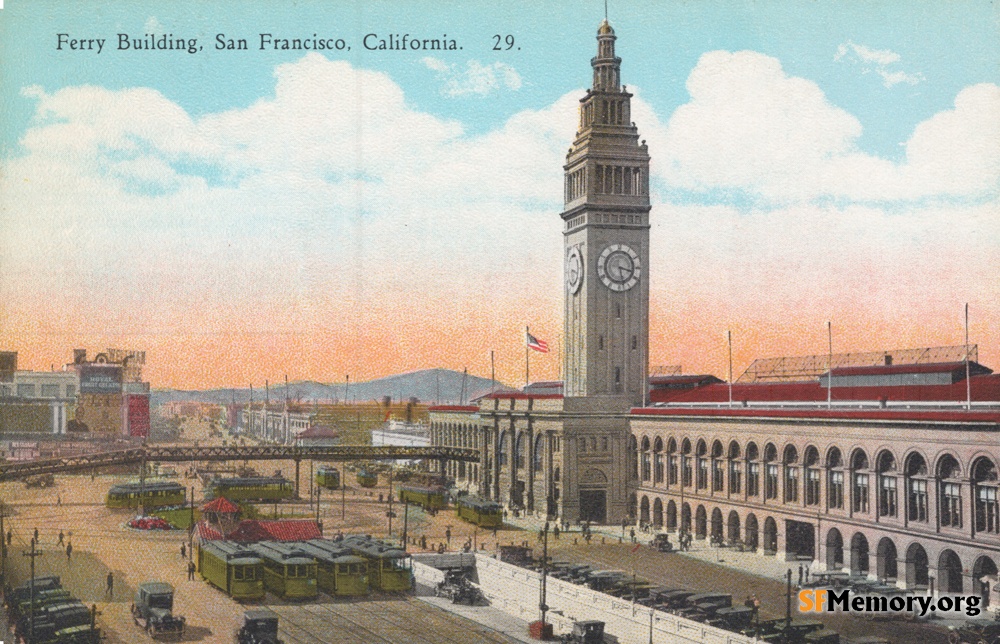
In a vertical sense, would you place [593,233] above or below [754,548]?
above

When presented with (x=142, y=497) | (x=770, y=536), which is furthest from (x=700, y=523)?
(x=142, y=497)

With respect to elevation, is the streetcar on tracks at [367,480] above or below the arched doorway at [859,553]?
below

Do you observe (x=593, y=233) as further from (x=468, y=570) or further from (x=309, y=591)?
(x=309, y=591)

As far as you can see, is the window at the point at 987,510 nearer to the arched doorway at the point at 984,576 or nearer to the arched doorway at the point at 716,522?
the arched doorway at the point at 984,576

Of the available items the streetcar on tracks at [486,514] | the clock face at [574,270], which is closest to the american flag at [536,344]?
the clock face at [574,270]

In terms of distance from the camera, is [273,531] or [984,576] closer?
[984,576]

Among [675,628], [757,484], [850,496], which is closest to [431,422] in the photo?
[757,484]

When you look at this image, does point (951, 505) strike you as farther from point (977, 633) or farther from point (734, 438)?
point (734, 438)
